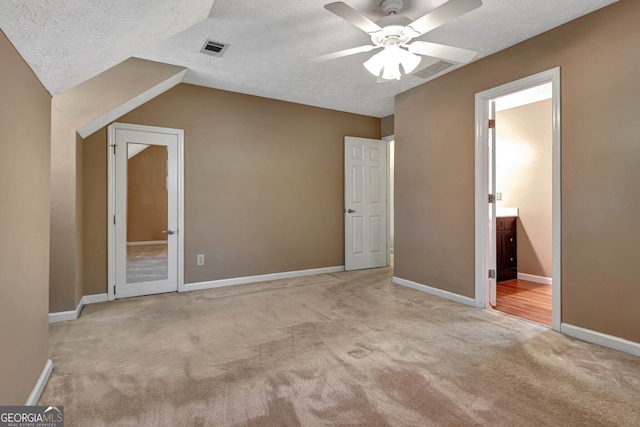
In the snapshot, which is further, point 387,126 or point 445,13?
point 387,126

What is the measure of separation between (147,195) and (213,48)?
189 cm

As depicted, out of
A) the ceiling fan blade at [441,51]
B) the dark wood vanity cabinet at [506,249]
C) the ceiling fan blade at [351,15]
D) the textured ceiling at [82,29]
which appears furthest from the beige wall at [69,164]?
the dark wood vanity cabinet at [506,249]

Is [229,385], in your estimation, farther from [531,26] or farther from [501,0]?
[531,26]

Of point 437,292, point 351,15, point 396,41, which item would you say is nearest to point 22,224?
point 351,15

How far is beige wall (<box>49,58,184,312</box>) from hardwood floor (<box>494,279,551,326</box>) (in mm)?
4331

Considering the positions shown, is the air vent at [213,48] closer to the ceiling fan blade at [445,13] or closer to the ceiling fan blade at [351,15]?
the ceiling fan blade at [351,15]

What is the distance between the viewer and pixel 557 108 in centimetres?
272

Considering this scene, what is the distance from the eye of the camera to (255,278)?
4.50 meters

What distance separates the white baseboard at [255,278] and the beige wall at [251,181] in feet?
0.22

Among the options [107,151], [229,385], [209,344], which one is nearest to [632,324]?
[229,385]

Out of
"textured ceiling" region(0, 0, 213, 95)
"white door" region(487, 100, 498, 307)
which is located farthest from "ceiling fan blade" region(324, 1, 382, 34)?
"white door" region(487, 100, 498, 307)

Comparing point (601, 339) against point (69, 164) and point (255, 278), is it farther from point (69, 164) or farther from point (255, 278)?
point (69, 164)

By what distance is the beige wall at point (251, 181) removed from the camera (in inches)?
158

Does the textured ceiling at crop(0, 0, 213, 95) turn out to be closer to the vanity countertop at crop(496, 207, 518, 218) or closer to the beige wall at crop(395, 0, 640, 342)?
the beige wall at crop(395, 0, 640, 342)
